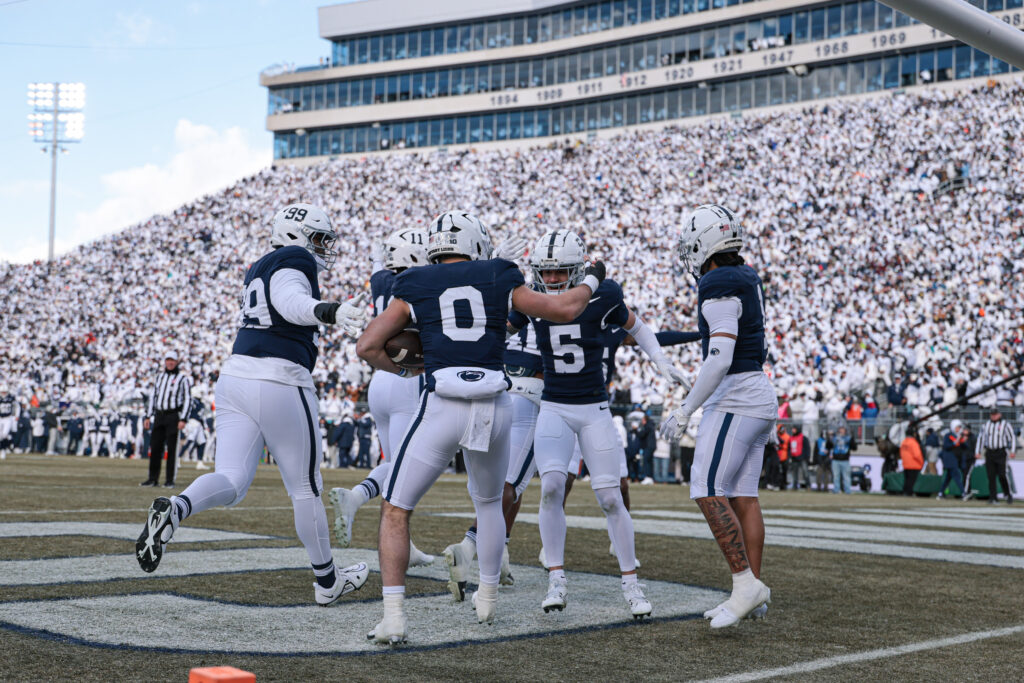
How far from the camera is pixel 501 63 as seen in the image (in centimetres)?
6225

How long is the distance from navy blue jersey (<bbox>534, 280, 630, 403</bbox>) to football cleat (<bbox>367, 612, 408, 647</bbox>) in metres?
1.85

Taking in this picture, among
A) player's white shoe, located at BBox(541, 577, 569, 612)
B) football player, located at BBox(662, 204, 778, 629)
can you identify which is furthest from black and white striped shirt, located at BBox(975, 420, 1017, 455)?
player's white shoe, located at BBox(541, 577, 569, 612)

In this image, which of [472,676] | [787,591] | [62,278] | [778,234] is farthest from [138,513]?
[62,278]

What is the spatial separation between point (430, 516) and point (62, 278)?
41683 millimetres

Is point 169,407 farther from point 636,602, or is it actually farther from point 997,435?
point 997,435

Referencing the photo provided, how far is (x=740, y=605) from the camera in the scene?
509cm

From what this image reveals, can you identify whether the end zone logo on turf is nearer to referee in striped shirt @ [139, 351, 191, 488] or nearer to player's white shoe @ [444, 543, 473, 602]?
player's white shoe @ [444, 543, 473, 602]

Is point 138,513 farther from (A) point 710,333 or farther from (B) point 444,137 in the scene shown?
(B) point 444,137

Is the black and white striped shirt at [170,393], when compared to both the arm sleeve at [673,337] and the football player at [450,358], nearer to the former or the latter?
the arm sleeve at [673,337]

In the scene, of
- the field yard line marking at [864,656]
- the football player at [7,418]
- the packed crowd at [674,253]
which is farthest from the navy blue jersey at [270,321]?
the football player at [7,418]

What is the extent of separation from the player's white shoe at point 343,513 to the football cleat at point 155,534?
981mm

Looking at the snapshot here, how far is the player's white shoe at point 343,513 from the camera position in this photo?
576cm

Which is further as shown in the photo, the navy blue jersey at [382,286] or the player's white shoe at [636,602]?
the navy blue jersey at [382,286]

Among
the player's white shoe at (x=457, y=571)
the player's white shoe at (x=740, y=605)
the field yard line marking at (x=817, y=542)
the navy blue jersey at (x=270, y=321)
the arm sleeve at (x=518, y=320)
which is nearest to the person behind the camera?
the player's white shoe at (x=740, y=605)
